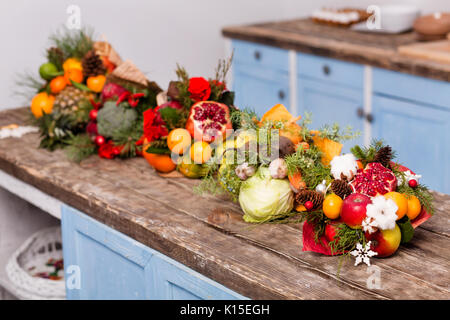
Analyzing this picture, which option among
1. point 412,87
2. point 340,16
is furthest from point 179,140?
point 340,16

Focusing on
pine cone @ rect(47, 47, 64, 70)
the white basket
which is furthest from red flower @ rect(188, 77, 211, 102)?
the white basket

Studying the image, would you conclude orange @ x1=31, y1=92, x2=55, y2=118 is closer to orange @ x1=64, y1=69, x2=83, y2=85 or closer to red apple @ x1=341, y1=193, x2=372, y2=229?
orange @ x1=64, y1=69, x2=83, y2=85

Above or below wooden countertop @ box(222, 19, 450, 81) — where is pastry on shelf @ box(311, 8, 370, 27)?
above

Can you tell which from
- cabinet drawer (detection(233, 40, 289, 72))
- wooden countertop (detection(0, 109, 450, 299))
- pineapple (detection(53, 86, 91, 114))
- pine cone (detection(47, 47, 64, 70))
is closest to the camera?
wooden countertop (detection(0, 109, 450, 299))

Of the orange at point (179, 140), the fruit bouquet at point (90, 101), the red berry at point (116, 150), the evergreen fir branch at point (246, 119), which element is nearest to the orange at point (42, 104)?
the fruit bouquet at point (90, 101)

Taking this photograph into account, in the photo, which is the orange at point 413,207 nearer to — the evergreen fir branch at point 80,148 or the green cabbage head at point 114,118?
the green cabbage head at point 114,118

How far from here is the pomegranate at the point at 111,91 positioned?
1.87 m

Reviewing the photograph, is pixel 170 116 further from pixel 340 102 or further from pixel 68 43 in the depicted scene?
pixel 340 102

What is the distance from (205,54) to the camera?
345cm

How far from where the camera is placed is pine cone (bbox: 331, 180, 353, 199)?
1207 mm

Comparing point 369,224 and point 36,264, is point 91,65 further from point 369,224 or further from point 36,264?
point 369,224

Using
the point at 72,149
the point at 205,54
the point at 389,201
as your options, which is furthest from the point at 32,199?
the point at 205,54

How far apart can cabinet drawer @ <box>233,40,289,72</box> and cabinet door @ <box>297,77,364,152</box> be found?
0.48 ft

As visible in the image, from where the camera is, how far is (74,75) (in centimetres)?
202
